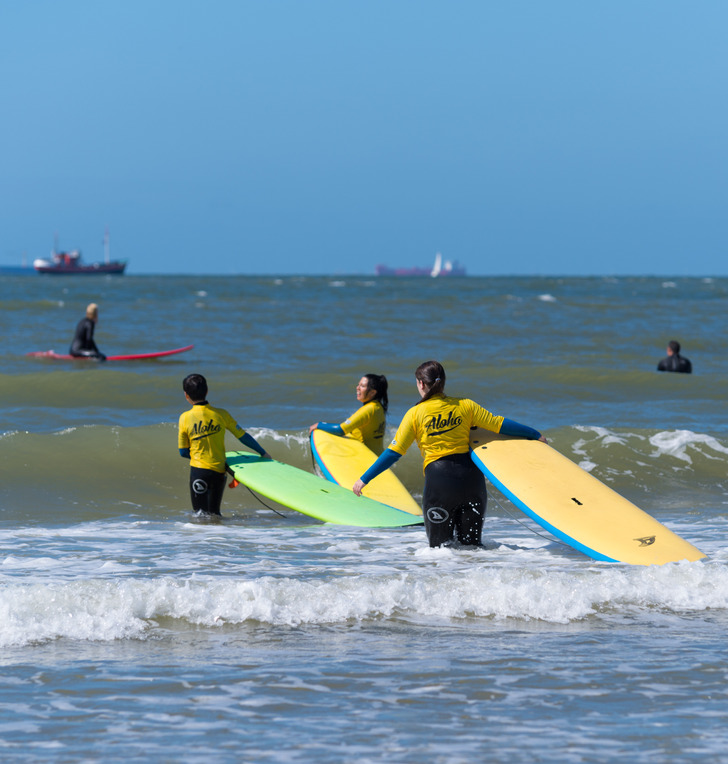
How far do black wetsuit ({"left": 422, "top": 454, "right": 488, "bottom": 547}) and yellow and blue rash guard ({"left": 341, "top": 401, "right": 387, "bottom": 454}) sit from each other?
226cm

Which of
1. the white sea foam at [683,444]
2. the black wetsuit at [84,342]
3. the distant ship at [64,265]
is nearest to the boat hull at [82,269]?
the distant ship at [64,265]

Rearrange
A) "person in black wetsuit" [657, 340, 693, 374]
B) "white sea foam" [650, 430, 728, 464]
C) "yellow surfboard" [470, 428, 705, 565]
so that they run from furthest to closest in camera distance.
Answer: "person in black wetsuit" [657, 340, 693, 374] → "white sea foam" [650, 430, 728, 464] → "yellow surfboard" [470, 428, 705, 565]

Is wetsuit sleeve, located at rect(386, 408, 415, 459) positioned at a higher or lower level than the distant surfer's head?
lower

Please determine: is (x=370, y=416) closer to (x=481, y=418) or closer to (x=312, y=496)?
(x=312, y=496)

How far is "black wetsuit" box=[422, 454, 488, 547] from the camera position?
612cm

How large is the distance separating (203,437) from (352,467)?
5.31 ft

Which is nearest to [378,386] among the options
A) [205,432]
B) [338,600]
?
[205,432]

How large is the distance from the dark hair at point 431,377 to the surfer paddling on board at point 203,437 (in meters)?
2.11

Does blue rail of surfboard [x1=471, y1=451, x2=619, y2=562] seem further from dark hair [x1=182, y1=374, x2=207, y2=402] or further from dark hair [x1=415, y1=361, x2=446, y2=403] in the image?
dark hair [x1=182, y1=374, x2=207, y2=402]

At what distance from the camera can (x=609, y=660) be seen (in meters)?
4.52

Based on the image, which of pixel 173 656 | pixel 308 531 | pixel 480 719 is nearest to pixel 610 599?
pixel 480 719

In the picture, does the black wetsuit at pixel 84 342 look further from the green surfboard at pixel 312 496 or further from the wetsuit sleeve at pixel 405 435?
the wetsuit sleeve at pixel 405 435

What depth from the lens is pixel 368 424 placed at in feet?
28.0

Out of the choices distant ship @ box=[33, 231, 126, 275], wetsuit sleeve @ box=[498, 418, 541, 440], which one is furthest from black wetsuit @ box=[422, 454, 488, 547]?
distant ship @ box=[33, 231, 126, 275]
